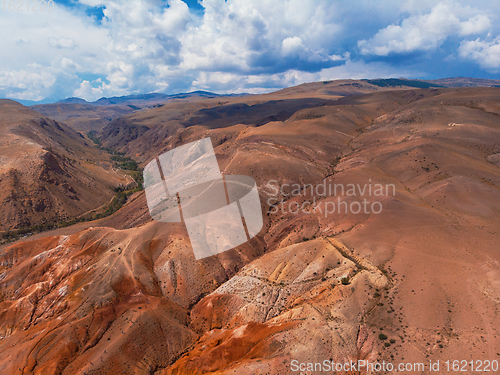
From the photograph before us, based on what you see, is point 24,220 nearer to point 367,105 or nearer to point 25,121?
point 25,121

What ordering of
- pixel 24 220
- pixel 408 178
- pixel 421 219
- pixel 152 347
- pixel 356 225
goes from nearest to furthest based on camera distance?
1. pixel 152 347
2. pixel 421 219
3. pixel 356 225
4. pixel 408 178
5. pixel 24 220

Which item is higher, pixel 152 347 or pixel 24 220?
pixel 24 220

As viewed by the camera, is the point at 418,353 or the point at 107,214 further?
the point at 107,214

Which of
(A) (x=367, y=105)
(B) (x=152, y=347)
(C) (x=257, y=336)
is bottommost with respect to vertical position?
(B) (x=152, y=347)

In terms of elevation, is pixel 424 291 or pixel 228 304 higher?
pixel 424 291

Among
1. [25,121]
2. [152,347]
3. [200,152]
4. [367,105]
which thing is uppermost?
[25,121]

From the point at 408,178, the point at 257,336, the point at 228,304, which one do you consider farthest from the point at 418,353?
the point at 408,178

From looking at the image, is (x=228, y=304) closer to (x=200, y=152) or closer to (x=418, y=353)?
(x=418, y=353)

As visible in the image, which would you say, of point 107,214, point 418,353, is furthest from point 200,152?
point 418,353

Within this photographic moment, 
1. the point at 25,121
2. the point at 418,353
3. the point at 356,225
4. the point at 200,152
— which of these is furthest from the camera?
the point at 25,121
